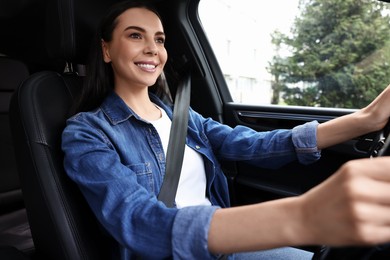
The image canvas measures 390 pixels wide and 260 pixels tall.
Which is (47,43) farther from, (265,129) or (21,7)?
(265,129)

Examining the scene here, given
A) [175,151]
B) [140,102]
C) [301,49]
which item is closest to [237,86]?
[301,49]

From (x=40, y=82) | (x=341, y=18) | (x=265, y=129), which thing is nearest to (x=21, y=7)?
(x=40, y=82)

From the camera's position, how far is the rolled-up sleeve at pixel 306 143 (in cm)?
124

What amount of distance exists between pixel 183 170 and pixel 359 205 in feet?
2.69

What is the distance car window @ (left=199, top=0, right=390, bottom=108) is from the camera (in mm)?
1646

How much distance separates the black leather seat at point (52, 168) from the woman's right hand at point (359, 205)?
747 mm

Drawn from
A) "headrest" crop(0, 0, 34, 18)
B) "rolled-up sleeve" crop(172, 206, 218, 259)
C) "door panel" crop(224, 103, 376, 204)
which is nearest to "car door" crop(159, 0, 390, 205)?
"door panel" crop(224, 103, 376, 204)

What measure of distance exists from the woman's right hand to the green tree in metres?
1.26

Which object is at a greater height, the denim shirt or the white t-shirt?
the denim shirt

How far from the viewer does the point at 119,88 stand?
1331 mm

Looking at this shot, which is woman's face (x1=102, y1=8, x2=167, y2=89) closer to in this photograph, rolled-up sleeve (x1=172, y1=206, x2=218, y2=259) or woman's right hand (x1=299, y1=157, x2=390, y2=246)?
rolled-up sleeve (x1=172, y1=206, x2=218, y2=259)

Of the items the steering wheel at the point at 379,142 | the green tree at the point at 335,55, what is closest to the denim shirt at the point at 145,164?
the steering wheel at the point at 379,142

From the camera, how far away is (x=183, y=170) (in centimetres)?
124

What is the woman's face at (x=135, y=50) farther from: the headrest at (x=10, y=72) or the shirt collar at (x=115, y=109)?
the headrest at (x=10, y=72)
